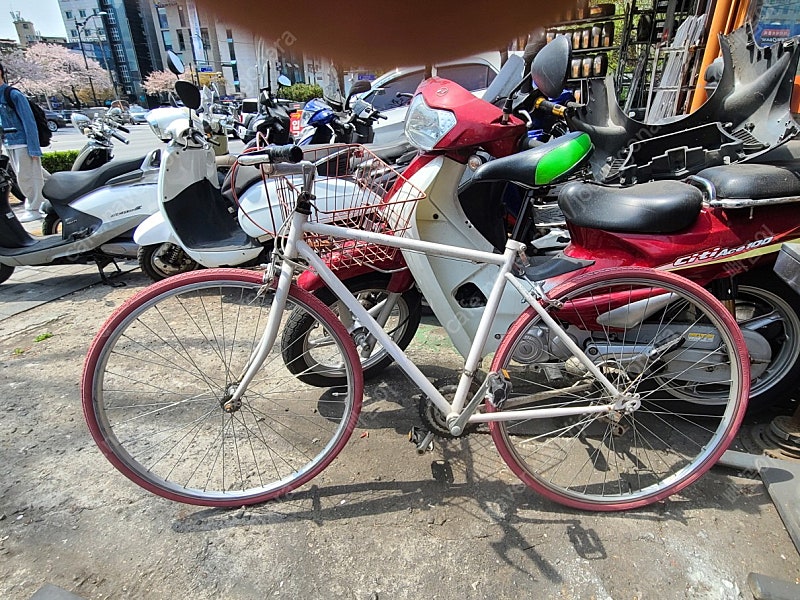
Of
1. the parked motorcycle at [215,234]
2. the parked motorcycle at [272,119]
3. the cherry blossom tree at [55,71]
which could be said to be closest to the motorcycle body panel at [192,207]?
the parked motorcycle at [215,234]

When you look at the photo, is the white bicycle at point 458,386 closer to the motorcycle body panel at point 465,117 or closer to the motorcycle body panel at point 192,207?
the motorcycle body panel at point 465,117

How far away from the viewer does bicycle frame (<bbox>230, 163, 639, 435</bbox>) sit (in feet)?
5.77

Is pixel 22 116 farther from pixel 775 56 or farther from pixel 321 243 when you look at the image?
pixel 775 56

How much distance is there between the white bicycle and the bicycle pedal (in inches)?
2.8

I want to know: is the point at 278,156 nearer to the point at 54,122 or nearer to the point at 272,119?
the point at 272,119

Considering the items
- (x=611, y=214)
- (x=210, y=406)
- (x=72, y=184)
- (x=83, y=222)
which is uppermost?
(x=611, y=214)

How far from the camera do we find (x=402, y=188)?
229 cm

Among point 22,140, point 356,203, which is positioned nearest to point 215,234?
point 356,203

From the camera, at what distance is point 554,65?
1.89 m

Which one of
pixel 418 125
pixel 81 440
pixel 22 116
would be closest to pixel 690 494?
pixel 418 125

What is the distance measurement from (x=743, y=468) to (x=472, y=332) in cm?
129

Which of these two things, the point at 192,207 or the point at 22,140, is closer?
the point at 192,207

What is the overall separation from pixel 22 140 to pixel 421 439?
6.66m

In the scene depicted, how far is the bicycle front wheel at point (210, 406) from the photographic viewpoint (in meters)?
1.80
